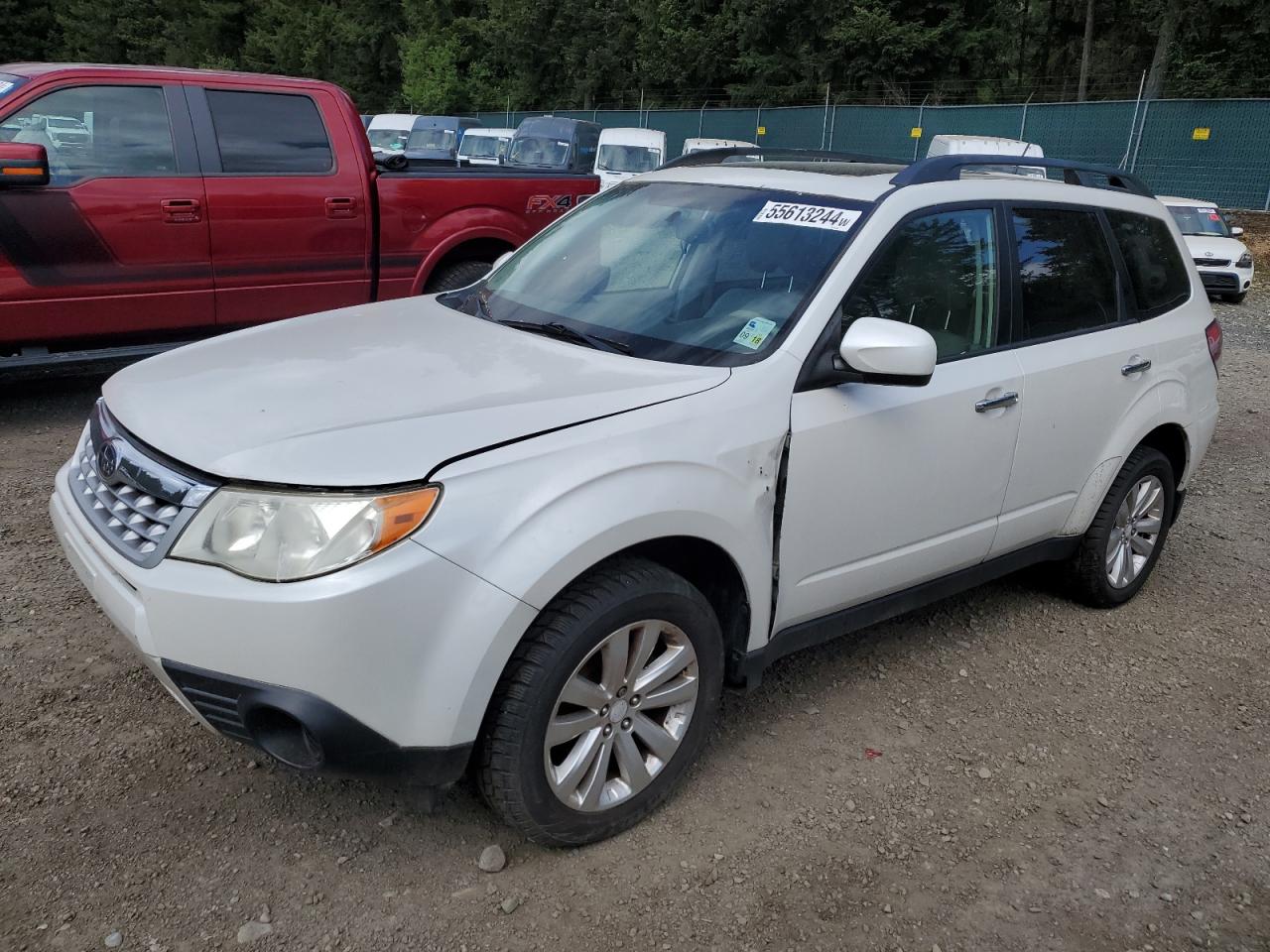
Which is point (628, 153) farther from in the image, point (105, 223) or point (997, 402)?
point (997, 402)

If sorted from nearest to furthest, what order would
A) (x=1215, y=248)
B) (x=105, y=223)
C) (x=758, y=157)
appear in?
(x=758, y=157) → (x=105, y=223) → (x=1215, y=248)

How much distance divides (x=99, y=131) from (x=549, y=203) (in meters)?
2.88

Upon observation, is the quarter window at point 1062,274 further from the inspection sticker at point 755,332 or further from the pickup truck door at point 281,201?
the pickup truck door at point 281,201

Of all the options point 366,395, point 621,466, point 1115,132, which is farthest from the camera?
point 1115,132

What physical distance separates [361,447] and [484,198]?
5.09m

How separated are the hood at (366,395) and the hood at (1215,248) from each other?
13.7 metres

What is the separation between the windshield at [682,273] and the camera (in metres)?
3.06

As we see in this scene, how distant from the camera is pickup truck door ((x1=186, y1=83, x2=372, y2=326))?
6.16 metres

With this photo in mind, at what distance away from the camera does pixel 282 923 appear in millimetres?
2438

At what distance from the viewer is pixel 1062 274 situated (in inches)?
151

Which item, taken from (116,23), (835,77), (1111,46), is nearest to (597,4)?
(835,77)

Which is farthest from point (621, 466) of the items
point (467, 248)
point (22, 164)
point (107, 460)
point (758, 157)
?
point (467, 248)

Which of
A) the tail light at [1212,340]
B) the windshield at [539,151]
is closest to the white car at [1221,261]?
the tail light at [1212,340]

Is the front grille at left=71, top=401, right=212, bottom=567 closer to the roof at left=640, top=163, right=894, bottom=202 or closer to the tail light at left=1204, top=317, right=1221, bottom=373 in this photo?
the roof at left=640, top=163, right=894, bottom=202
